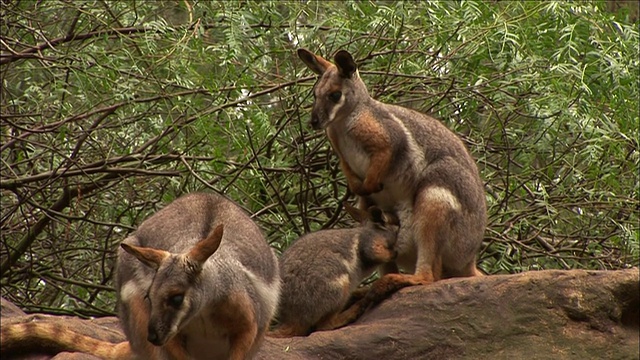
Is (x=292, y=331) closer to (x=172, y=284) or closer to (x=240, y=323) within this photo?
(x=240, y=323)

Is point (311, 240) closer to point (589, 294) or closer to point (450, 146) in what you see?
point (450, 146)

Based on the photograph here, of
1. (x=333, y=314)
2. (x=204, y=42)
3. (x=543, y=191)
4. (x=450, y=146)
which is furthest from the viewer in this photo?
(x=204, y=42)

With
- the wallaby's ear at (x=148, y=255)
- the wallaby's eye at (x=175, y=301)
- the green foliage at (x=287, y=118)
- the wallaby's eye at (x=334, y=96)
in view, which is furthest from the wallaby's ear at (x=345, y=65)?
the wallaby's eye at (x=175, y=301)

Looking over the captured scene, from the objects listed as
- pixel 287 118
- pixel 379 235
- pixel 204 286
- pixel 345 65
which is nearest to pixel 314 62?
pixel 345 65

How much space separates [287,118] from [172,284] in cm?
342

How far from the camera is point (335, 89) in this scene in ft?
25.8

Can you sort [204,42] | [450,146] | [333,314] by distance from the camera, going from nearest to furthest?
[333,314]
[450,146]
[204,42]

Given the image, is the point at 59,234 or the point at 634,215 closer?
the point at 634,215

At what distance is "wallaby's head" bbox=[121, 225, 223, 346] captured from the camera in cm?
547

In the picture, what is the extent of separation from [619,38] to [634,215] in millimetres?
1502

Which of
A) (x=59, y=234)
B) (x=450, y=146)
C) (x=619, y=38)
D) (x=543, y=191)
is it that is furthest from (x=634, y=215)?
(x=59, y=234)

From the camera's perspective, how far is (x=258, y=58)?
889 centimetres

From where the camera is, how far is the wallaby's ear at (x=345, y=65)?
7824 millimetres

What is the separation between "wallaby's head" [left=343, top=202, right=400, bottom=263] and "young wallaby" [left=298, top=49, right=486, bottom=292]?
62 millimetres
